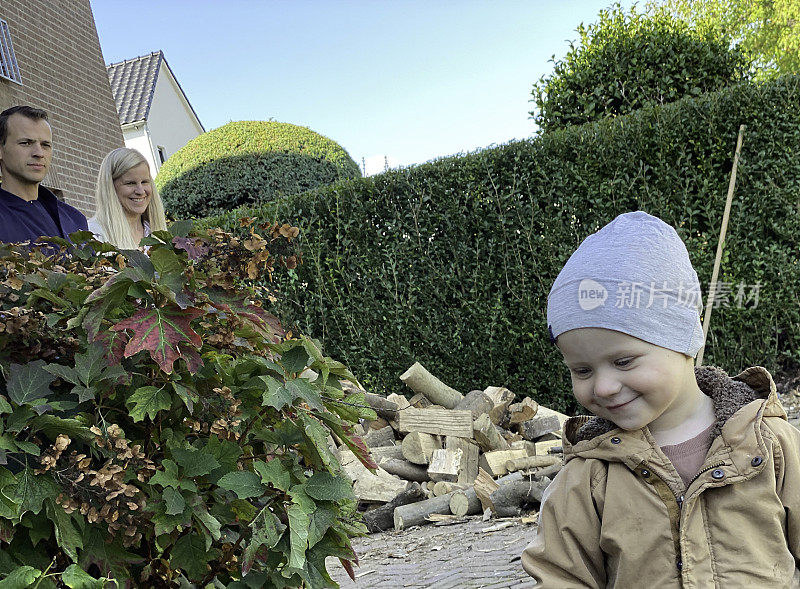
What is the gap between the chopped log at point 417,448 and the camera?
4.80 meters

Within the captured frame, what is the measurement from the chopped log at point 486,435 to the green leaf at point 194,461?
11.7ft

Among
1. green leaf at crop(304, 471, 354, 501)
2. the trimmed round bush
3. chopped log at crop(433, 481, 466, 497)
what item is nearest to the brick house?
the trimmed round bush

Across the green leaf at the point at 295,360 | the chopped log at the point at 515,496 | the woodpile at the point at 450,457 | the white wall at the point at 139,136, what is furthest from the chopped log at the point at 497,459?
the white wall at the point at 139,136

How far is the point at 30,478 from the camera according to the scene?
1360 millimetres

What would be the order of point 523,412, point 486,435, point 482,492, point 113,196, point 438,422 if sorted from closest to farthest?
1. point 113,196
2. point 482,492
3. point 486,435
4. point 438,422
5. point 523,412

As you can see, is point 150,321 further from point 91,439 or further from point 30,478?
point 30,478

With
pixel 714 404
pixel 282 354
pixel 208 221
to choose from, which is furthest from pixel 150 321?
pixel 208 221

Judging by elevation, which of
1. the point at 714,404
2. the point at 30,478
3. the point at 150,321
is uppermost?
the point at 150,321

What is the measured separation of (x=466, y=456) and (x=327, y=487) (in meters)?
3.35

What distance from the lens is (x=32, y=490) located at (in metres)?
1.35

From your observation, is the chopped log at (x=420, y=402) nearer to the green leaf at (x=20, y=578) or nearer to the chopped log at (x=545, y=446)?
the chopped log at (x=545, y=446)

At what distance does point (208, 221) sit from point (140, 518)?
6.23m

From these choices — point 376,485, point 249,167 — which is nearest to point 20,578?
point 376,485

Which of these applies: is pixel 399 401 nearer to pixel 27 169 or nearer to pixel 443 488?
pixel 443 488
